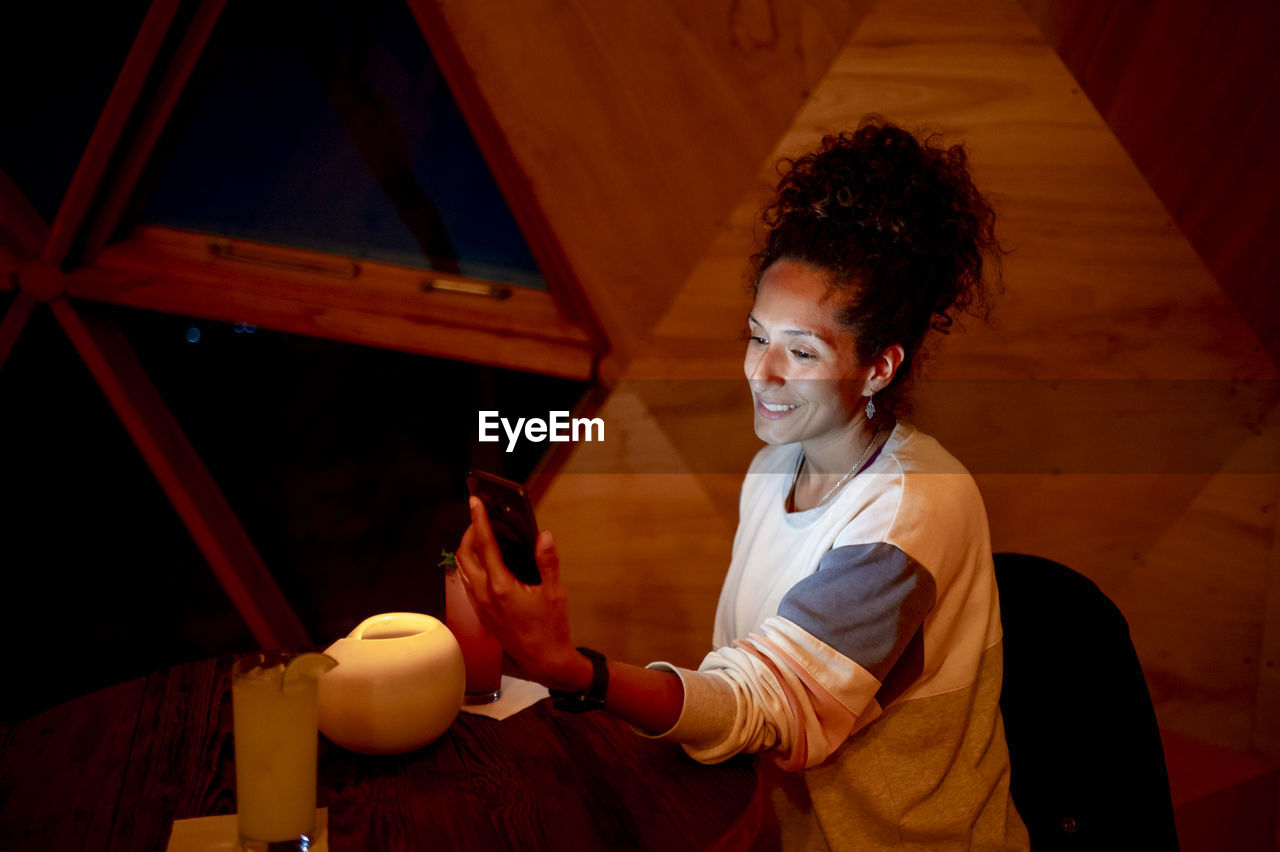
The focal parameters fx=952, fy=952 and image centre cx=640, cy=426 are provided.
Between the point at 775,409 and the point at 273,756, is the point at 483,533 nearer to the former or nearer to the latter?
the point at 273,756

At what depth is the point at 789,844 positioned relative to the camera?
1247 millimetres

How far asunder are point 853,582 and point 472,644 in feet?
1.52

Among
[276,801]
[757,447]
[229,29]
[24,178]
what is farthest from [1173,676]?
[24,178]

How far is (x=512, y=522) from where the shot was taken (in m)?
0.99

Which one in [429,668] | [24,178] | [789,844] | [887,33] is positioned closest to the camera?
[429,668]

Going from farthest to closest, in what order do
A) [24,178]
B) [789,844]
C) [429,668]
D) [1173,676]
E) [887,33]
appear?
1. [1173,676]
2. [24,178]
3. [887,33]
4. [789,844]
5. [429,668]

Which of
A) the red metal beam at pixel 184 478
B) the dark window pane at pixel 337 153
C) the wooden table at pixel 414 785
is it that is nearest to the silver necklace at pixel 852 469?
the wooden table at pixel 414 785

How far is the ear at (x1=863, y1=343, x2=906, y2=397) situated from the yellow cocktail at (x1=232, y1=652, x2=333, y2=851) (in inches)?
31.0

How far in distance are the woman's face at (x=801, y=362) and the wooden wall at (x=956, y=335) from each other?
0.53 m

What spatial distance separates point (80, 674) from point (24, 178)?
1.03 meters

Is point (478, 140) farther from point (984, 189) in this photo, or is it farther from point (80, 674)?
point (80, 674)

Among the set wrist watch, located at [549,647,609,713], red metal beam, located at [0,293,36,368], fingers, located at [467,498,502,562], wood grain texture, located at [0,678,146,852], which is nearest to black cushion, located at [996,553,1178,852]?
wrist watch, located at [549,647,609,713]

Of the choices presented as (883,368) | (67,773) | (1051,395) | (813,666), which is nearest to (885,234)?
(883,368)

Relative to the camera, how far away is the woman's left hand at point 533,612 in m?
0.99
